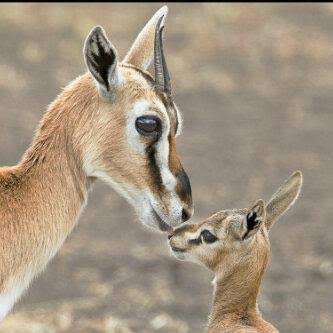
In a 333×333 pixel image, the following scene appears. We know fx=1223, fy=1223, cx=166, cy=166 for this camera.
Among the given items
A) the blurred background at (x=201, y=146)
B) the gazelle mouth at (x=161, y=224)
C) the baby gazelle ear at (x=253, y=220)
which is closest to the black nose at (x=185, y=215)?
the gazelle mouth at (x=161, y=224)

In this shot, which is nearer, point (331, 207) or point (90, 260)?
point (90, 260)

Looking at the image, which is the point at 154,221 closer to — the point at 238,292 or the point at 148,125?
the point at 148,125

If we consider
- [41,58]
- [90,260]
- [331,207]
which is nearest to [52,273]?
[90,260]

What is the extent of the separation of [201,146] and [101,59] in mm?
8702

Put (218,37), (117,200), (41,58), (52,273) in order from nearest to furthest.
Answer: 1. (52,273)
2. (117,200)
3. (41,58)
4. (218,37)

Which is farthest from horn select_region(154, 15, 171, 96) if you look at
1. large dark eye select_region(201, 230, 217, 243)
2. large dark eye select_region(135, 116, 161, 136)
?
large dark eye select_region(201, 230, 217, 243)

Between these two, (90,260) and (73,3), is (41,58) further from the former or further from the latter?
(90,260)

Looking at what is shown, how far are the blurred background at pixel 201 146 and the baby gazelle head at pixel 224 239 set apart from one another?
281 centimetres

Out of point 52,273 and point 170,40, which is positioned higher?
point 52,273

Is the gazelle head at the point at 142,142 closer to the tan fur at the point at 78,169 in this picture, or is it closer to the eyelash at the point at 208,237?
the tan fur at the point at 78,169

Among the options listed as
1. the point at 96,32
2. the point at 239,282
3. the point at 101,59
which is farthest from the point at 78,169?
the point at 239,282

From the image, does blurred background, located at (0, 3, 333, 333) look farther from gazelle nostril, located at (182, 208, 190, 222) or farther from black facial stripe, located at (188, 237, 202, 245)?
gazelle nostril, located at (182, 208, 190, 222)

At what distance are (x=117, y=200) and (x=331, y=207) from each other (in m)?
2.34

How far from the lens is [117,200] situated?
13359 millimetres
